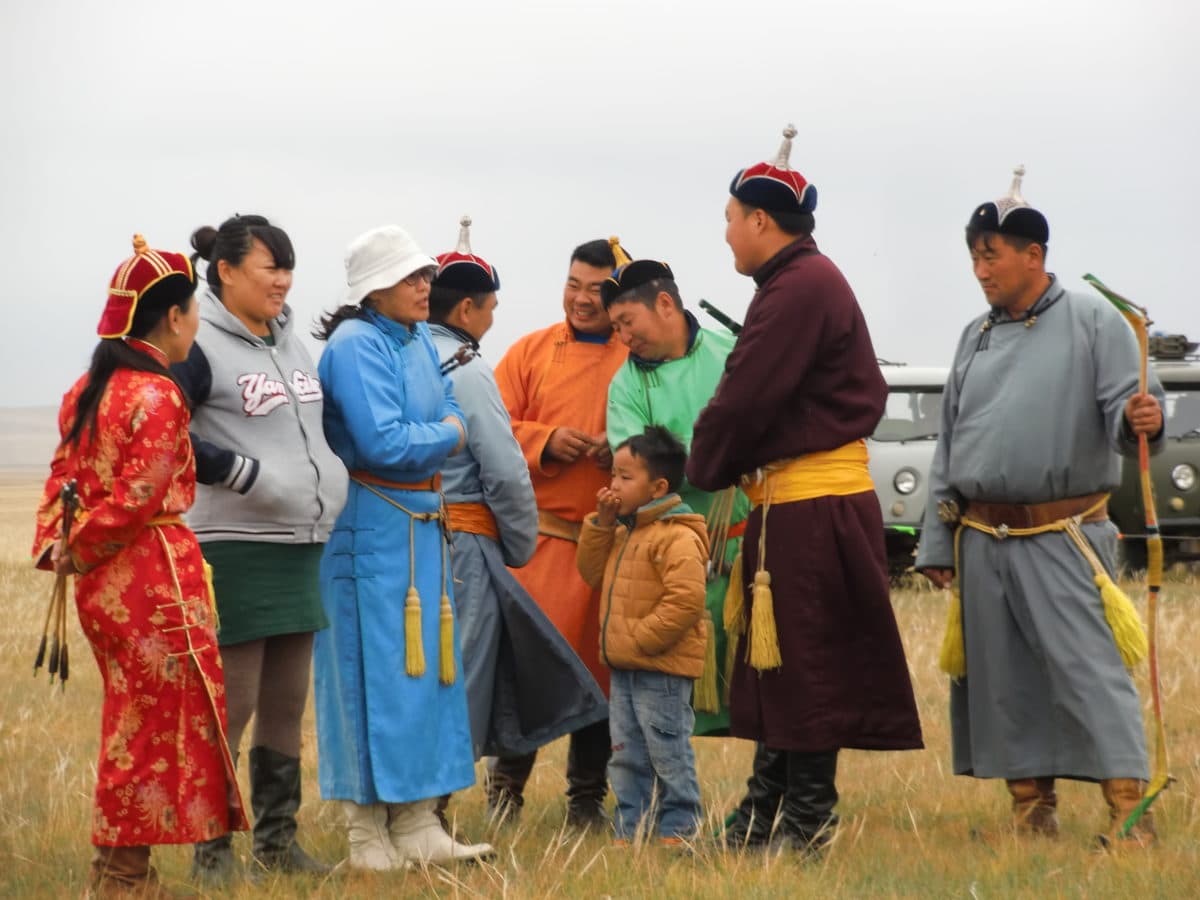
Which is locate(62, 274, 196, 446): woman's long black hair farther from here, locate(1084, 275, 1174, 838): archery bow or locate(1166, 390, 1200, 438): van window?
locate(1166, 390, 1200, 438): van window

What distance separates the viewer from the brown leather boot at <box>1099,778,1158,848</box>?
482 centimetres

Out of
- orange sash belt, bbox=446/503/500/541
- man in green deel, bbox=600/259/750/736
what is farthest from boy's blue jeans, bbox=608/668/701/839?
orange sash belt, bbox=446/503/500/541

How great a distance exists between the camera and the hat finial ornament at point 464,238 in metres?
5.75

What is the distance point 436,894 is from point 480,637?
1246 millimetres

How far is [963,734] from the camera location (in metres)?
5.38

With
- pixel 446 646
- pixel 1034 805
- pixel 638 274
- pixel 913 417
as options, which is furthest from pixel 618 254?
pixel 913 417

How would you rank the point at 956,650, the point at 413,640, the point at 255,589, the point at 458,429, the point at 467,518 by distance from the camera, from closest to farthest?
the point at 255,589
the point at 413,640
the point at 458,429
the point at 956,650
the point at 467,518

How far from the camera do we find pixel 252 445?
4.51m

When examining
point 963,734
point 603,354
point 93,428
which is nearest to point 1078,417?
point 963,734

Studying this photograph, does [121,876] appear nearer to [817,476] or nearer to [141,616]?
[141,616]

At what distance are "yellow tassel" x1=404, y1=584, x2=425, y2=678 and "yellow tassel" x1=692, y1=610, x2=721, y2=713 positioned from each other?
1076 millimetres

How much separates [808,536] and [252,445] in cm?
161

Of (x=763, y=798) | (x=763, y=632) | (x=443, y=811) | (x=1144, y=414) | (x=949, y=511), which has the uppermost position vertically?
(x=1144, y=414)

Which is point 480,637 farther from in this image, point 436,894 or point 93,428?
point 93,428
